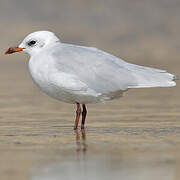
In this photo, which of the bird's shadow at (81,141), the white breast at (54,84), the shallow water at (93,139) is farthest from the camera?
the white breast at (54,84)

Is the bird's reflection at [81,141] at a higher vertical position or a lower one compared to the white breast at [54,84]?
lower

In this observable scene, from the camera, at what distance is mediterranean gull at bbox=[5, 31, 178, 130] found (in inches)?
312

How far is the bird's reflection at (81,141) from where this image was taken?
6.75 metres

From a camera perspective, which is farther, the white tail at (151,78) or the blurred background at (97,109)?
the white tail at (151,78)

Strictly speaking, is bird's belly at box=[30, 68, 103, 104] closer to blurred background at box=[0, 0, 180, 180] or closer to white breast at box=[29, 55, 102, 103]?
white breast at box=[29, 55, 102, 103]

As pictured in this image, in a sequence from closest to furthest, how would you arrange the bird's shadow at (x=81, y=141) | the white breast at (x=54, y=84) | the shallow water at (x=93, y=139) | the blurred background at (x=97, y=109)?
the shallow water at (x=93, y=139) < the blurred background at (x=97, y=109) < the bird's shadow at (x=81, y=141) < the white breast at (x=54, y=84)

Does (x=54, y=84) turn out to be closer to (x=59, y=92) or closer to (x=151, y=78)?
(x=59, y=92)

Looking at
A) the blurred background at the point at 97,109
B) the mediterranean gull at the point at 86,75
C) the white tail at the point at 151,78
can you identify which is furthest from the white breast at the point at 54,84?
the white tail at the point at 151,78

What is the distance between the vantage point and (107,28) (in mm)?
19094

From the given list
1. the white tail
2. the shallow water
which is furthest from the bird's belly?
the white tail

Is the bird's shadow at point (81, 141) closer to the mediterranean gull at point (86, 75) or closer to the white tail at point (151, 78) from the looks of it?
the mediterranean gull at point (86, 75)

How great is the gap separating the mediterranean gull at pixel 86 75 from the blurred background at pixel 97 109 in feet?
1.34

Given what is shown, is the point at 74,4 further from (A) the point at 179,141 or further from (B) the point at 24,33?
(A) the point at 179,141

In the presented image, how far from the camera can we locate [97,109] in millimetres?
9859
